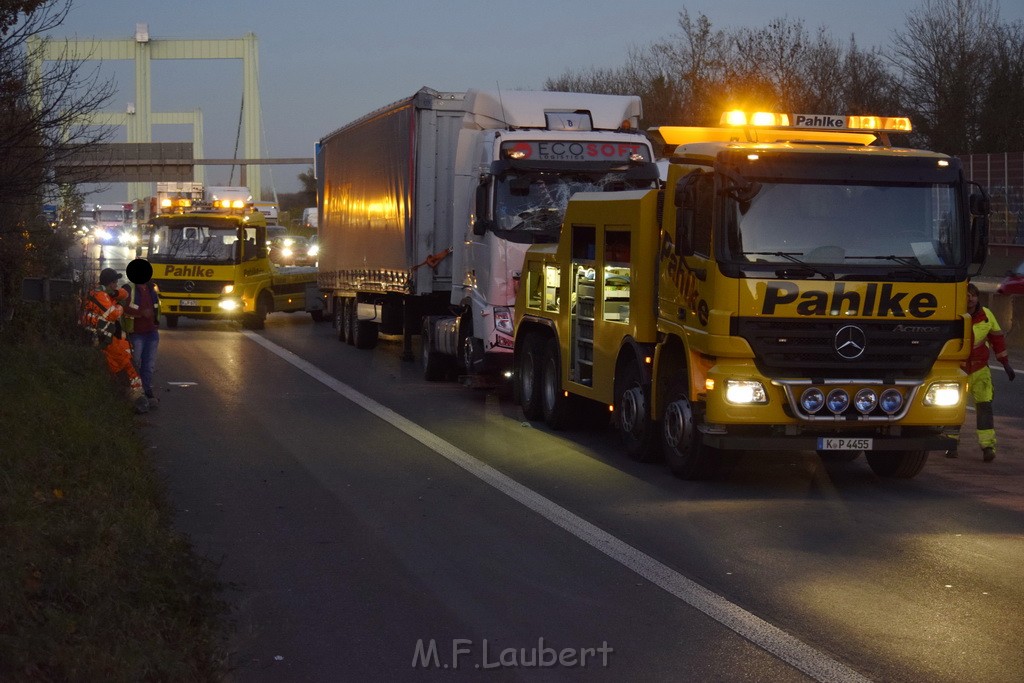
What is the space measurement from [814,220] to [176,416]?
814 centimetres

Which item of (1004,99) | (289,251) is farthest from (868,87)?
(289,251)

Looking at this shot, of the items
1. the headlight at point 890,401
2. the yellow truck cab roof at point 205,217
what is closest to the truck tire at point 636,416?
the headlight at point 890,401

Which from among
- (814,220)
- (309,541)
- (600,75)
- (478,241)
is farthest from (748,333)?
(600,75)

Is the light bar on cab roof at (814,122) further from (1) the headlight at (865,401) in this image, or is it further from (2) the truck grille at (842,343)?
(1) the headlight at (865,401)

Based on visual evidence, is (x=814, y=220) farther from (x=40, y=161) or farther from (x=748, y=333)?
(x=40, y=161)

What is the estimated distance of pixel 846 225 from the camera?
10586 mm

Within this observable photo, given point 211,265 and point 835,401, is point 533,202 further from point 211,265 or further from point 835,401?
point 211,265

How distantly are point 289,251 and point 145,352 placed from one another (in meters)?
32.6

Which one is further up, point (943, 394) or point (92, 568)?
point (943, 394)

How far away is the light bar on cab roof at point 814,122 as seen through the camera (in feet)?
41.2

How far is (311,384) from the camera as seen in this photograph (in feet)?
62.5

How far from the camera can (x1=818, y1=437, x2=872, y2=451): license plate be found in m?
10.7

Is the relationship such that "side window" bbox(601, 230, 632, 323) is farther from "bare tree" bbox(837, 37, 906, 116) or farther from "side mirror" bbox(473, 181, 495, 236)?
"bare tree" bbox(837, 37, 906, 116)

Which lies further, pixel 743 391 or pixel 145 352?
pixel 145 352
